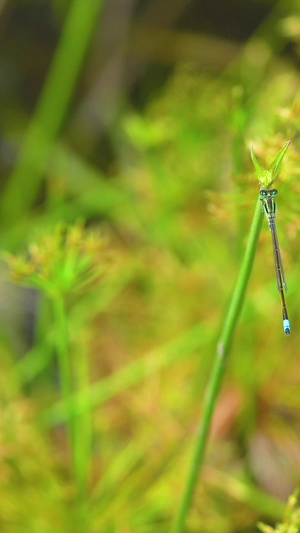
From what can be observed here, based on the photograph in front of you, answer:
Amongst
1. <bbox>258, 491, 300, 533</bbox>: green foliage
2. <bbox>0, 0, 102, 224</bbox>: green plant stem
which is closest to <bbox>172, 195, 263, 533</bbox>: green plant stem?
<bbox>258, 491, 300, 533</bbox>: green foliage

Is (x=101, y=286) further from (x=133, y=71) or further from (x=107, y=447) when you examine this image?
(x=133, y=71)

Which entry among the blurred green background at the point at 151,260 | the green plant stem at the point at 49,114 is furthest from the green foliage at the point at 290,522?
the green plant stem at the point at 49,114

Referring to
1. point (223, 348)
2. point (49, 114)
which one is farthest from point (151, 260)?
point (223, 348)

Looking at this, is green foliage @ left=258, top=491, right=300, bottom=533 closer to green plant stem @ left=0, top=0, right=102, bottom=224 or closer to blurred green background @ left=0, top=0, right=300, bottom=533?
blurred green background @ left=0, top=0, right=300, bottom=533

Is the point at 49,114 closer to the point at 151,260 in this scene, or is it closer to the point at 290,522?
the point at 151,260

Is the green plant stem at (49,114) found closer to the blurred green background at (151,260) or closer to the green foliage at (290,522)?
the blurred green background at (151,260)

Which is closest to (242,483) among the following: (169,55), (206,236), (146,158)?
(206,236)

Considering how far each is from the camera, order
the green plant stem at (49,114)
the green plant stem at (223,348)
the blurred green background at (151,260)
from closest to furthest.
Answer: the green plant stem at (223,348) < the blurred green background at (151,260) < the green plant stem at (49,114)
